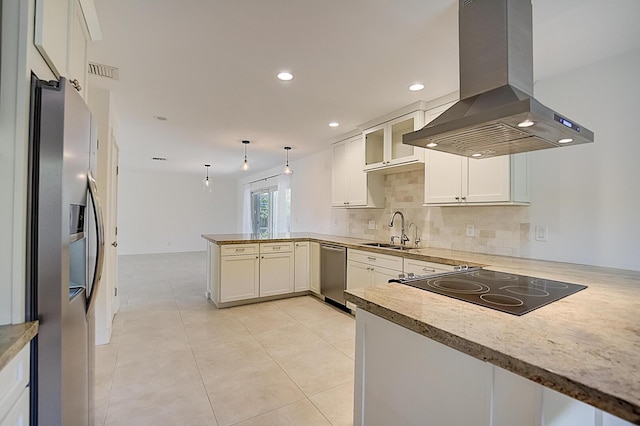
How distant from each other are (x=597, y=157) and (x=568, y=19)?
105cm

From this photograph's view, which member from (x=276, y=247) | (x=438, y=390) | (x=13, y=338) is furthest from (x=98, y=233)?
(x=276, y=247)

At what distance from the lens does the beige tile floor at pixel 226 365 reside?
6.20ft

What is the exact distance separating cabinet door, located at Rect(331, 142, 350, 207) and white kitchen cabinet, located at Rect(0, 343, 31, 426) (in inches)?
144

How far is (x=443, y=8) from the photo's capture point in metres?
1.71

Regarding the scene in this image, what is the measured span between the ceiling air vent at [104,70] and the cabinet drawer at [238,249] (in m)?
2.11

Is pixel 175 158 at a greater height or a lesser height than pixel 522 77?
greater

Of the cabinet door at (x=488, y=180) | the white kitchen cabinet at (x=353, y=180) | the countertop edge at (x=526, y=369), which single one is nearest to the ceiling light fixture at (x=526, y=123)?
the countertop edge at (x=526, y=369)

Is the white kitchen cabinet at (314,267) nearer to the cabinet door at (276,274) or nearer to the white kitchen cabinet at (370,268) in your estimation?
the cabinet door at (276,274)

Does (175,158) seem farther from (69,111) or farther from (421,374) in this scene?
(421,374)

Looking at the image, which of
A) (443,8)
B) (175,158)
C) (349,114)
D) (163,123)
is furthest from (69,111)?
(175,158)

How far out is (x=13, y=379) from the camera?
856 millimetres

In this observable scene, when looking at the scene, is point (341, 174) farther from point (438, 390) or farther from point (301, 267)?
point (438, 390)

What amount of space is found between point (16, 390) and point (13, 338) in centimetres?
16

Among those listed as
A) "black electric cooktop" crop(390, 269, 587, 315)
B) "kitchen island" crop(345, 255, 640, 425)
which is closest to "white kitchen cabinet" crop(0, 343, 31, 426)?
"kitchen island" crop(345, 255, 640, 425)
